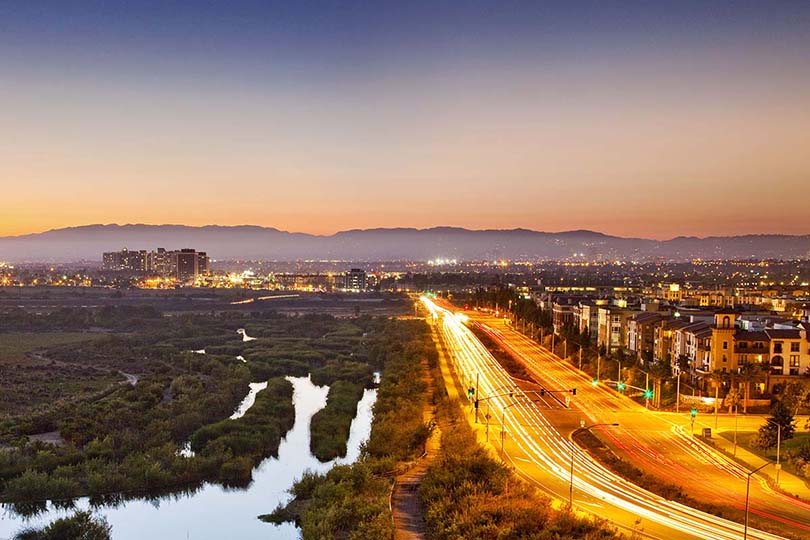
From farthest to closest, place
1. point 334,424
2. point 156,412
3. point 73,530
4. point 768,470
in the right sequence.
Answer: point 156,412 < point 334,424 < point 768,470 < point 73,530

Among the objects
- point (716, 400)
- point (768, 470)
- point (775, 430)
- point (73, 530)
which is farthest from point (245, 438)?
point (716, 400)

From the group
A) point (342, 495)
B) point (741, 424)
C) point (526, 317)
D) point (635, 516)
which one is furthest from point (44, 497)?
point (526, 317)

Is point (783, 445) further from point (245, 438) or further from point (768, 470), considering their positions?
point (245, 438)

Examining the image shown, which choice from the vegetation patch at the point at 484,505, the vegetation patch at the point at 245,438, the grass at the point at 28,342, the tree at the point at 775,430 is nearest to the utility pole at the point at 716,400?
the tree at the point at 775,430

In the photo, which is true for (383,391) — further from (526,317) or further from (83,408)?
(526,317)

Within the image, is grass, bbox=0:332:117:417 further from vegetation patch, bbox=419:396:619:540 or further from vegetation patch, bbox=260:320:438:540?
vegetation patch, bbox=419:396:619:540

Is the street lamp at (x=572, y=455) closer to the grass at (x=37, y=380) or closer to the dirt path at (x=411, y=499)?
the dirt path at (x=411, y=499)
